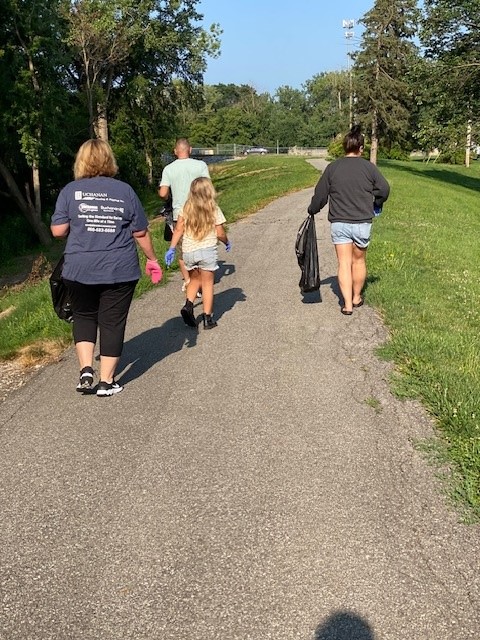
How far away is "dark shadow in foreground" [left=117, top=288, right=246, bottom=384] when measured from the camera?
230 inches

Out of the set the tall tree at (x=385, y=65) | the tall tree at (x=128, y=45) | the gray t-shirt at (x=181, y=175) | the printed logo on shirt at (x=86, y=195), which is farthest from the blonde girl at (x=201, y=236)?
the tall tree at (x=385, y=65)

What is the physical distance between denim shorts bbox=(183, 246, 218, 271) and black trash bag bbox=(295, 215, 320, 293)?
47.1 inches

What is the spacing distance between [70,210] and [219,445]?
222 cm

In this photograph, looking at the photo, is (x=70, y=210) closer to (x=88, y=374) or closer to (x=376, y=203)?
(x=88, y=374)

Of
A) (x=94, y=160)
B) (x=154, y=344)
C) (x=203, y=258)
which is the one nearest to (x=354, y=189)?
(x=203, y=258)

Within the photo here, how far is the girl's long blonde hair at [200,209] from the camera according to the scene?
676cm

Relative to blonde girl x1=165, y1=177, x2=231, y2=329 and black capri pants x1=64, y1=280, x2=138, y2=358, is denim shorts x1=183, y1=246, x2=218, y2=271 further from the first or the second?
black capri pants x1=64, y1=280, x2=138, y2=358

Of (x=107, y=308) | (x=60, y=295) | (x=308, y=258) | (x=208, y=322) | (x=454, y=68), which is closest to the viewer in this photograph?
(x=107, y=308)

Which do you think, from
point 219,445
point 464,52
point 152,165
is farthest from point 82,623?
point 152,165

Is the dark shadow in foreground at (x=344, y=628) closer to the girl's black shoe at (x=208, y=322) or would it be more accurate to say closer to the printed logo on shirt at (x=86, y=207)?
the printed logo on shirt at (x=86, y=207)

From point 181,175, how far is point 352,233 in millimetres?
2358

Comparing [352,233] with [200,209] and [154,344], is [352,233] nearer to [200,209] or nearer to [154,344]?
[200,209]

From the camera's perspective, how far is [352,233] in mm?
7277

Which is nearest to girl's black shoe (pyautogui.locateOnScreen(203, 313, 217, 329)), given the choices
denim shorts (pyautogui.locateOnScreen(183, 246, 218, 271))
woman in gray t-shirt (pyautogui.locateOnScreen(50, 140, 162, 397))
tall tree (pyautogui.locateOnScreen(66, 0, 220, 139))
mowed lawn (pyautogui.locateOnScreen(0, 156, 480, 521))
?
denim shorts (pyautogui.locateOnScreen(183, 246, 218, 271))
